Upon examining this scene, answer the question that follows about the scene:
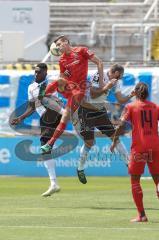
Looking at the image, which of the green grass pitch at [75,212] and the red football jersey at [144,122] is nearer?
the green grass pitch at [75,212]

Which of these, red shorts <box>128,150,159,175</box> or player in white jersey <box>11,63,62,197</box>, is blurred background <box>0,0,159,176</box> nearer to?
player in white jersey <box>11,63,62,197</box>

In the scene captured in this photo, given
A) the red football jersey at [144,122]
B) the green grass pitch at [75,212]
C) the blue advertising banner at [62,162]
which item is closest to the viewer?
the green grass pitch at [75,212]

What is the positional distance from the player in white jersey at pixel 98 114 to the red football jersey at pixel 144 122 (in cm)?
394

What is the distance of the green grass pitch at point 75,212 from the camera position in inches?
512

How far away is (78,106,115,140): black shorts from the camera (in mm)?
18625

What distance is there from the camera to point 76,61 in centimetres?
1809

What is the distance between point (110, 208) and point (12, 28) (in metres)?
26.2

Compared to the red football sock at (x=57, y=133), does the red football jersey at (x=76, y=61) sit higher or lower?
higher

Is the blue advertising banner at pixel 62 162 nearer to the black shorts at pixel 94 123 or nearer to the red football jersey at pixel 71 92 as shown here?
the black shorts at pixel 94 123

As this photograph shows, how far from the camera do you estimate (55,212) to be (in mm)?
15539

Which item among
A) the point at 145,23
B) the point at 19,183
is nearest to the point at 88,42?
the point at 145,23

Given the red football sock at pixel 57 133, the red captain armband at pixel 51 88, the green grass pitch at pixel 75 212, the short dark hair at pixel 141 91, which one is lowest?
the green grass pitch at pixel 75 212

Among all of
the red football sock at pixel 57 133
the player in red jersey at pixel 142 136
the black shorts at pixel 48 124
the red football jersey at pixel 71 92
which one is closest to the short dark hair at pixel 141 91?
the player in red jersey at pixel 142 136

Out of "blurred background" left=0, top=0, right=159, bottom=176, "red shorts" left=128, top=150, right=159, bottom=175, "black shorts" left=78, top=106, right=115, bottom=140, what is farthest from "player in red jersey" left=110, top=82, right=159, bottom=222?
"blurred background" left=0, top=0, right=159, bottom=176
